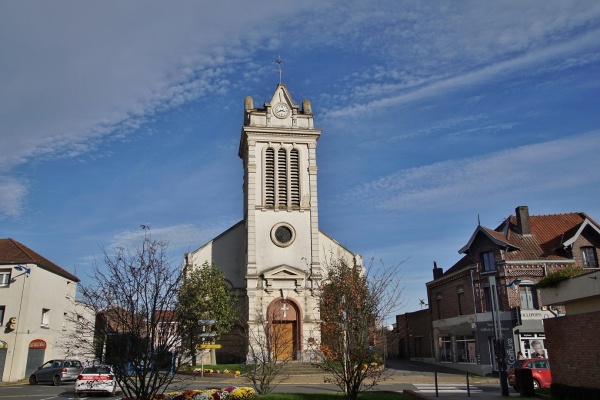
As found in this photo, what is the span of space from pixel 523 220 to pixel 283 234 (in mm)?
15747

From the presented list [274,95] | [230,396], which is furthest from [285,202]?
[230,396]

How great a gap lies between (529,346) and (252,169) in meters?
20.7

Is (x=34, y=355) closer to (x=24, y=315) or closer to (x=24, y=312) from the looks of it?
(x=24, y=315)

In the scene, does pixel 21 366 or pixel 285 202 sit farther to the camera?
pixel 285 202

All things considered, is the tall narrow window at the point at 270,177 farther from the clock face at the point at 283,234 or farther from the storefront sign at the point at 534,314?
the storefront sign at the point at 534,314

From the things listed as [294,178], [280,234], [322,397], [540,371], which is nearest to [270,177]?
[294,178]

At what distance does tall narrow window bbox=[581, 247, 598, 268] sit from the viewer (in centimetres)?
3291

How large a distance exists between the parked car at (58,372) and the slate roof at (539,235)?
972 inches

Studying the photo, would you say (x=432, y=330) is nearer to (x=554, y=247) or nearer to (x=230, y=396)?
(x=554, y=247)

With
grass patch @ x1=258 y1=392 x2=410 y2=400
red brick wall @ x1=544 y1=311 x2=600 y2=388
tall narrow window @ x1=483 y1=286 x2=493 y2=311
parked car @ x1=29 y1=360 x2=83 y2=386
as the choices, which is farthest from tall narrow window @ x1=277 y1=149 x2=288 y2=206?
red brick wall @ x1=544 y1=311 x2=600 y2=388

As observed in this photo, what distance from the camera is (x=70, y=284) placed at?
42031 millimetres

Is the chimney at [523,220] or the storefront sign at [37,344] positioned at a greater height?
the chimney at [523,220]

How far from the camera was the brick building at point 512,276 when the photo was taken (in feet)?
106

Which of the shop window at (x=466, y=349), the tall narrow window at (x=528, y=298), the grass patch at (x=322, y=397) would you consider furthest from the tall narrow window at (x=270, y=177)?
the grass patch at (x=322, y=397)
